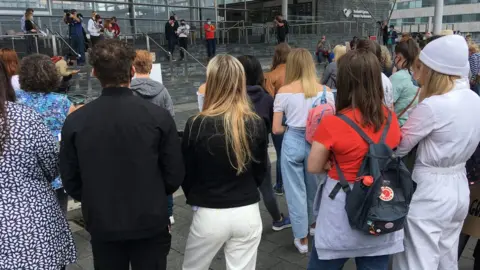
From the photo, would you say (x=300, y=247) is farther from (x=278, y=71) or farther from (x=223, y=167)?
(x=278, y=71)

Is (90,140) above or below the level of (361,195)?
above

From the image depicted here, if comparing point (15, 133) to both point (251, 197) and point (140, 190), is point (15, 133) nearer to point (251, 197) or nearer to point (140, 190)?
point (140, 190)

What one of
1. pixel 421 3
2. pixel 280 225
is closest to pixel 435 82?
pixel 280 225

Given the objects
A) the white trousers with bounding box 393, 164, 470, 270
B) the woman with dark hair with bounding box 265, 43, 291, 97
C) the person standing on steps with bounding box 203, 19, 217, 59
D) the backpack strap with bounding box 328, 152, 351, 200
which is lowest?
the white trousers with bounding box 393, 164, 470, 270

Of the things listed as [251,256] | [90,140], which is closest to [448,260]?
[251,256]

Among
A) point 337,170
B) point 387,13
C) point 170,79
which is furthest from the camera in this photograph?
point 387,13

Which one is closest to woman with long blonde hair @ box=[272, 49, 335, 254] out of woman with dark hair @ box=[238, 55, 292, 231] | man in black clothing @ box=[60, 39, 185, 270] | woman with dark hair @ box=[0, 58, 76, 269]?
woman with dark hair @ box=[238, 55, 292, 231]

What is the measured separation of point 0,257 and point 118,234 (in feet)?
1.65

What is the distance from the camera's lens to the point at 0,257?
1742 millimetres

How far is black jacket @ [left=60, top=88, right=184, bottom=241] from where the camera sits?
1.84m

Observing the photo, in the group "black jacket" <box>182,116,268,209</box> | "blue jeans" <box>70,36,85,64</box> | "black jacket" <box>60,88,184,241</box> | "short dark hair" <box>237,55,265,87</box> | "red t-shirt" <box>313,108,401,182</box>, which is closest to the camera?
"black jacket" <box>60,88,184,241</box>

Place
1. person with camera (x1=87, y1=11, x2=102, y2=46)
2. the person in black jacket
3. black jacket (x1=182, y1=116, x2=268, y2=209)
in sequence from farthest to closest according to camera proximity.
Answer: the person in black jacket → person with camera (x1=87, y1=11, x2=102, y2=46) → black jacket (x1=182, y1=116, x2=268, y2=209)

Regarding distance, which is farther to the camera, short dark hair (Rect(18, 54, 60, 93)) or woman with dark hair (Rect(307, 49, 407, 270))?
short dark hair (Rect(18, 54, 60, 93))

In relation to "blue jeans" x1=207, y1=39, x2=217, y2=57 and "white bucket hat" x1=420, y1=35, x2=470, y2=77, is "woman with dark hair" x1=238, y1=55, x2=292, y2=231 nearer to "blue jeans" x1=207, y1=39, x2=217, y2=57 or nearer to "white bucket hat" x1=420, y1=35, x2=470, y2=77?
"white bucket hat" x1=420, y1=35, x2=470, y2=77
